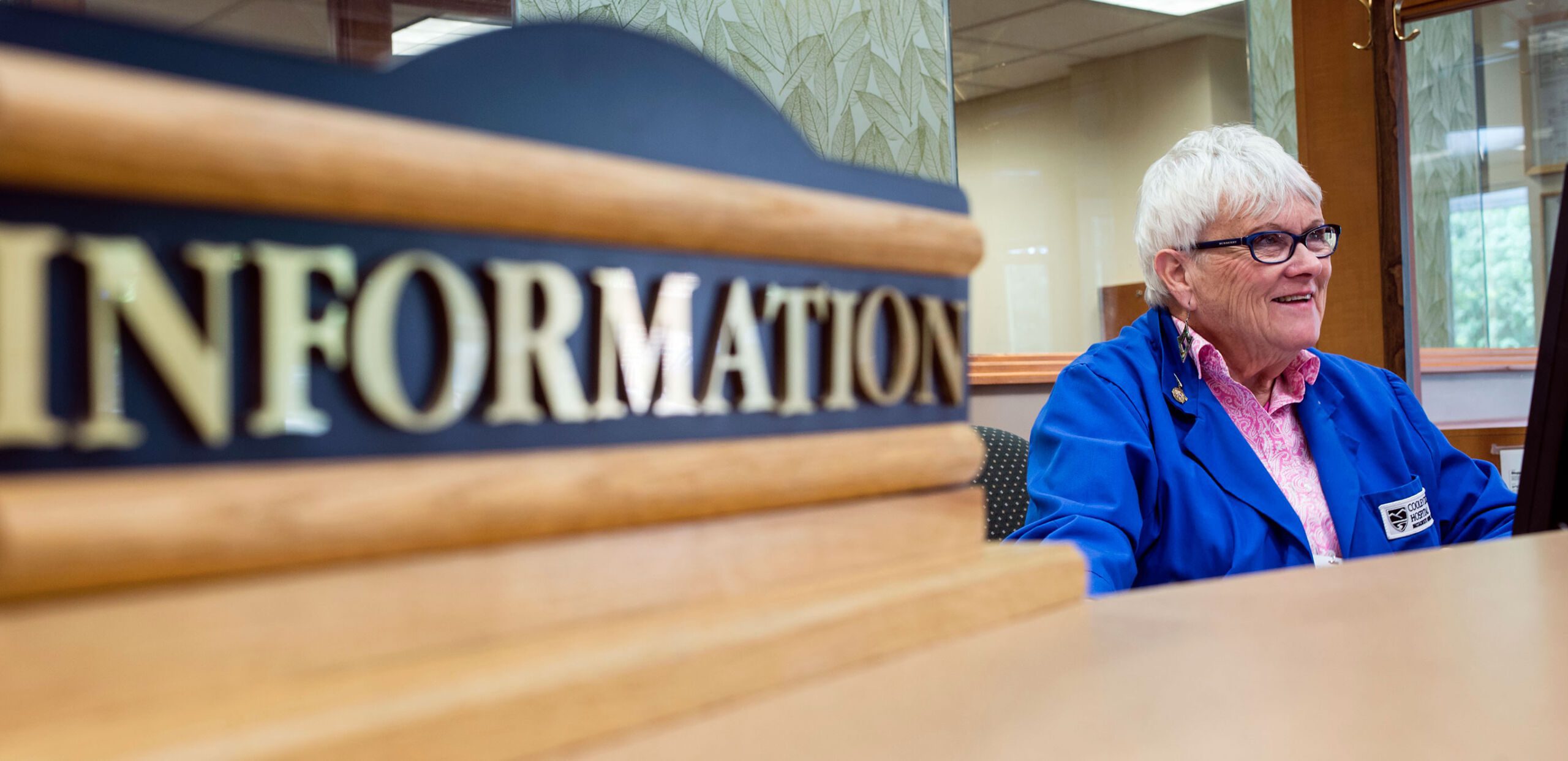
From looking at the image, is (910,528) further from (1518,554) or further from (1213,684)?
(1518,554)

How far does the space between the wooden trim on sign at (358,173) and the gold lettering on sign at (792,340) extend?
14mm

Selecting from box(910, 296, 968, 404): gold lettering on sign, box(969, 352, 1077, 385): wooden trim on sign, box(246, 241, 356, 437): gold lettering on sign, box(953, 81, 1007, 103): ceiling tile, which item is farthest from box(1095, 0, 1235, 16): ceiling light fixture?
box(246, 241, 356, 437): gold lettering on sign

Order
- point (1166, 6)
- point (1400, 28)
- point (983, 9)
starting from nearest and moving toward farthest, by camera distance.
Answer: point (1400, 28), point (983, 9), point (1166, 6)

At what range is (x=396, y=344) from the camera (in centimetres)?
31

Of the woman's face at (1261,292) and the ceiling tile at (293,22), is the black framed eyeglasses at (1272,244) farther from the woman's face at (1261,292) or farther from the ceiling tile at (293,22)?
the ceiling tile at (293,22)

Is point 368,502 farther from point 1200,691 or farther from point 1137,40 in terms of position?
point 1137,40

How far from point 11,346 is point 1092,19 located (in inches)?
159

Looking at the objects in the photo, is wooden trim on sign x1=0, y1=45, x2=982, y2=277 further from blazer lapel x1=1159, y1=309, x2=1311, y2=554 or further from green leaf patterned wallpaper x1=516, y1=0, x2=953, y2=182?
green leaf patterned wallpaper x1=516, y1=0, x2=953, y2=182

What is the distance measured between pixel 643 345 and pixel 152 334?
15 cm

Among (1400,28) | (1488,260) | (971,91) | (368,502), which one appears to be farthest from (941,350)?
(1488,260)

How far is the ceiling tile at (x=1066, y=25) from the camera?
3625 mm

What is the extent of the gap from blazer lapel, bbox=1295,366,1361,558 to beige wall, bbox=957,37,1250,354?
2218 mm

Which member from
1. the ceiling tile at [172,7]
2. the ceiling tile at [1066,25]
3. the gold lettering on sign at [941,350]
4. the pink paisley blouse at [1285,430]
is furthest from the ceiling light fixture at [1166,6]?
the gold lettering on sign at [941,350]

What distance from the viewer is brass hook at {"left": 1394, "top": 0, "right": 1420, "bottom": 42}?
2.85 metres
